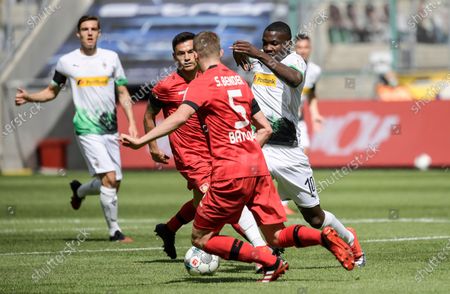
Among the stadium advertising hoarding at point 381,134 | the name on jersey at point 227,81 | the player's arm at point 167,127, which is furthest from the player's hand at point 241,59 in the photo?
the stadium advertising hoarding at point 381,134

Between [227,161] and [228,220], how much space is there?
1.68ft

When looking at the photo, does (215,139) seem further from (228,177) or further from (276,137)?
(276,137)

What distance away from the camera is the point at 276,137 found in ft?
35.1

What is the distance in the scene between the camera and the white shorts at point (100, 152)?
13945 millimetres

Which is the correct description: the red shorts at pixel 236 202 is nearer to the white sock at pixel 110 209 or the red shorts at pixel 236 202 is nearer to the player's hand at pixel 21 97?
the white sock at pixel 110 209

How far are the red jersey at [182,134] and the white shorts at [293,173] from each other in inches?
35.1

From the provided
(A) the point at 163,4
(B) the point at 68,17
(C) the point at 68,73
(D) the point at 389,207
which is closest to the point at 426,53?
(A) the point at 163,4

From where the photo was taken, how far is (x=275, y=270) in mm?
9102

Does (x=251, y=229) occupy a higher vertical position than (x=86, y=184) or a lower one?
higher

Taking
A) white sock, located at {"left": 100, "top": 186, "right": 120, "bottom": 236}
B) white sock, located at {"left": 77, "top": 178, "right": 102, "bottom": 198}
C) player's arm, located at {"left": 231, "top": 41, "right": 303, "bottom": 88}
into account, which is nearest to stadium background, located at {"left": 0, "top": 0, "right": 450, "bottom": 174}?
white sock, located at {"left": 77, "top": 178, "right": 102, "bottom": 198}

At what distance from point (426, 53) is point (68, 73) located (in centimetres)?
2180

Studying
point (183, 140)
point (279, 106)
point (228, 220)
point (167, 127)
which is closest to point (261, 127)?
point (228, 220)

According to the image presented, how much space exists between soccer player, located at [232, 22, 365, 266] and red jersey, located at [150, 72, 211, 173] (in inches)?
32.2

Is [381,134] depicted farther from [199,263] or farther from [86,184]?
[199,263]
